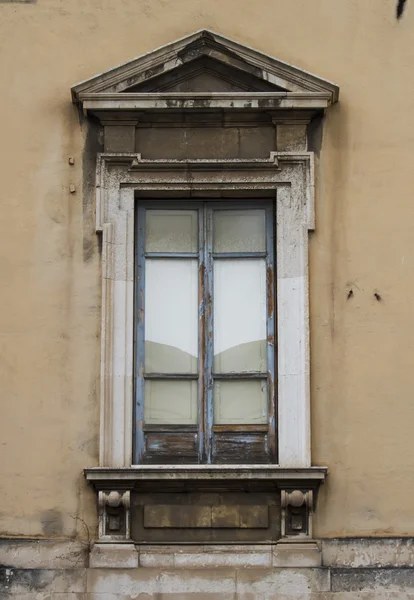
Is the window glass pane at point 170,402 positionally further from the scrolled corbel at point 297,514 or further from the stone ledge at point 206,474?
the scrolled corbel at point 297,514

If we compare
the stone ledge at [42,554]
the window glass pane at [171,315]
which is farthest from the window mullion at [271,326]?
the stone ledge at [42,554]

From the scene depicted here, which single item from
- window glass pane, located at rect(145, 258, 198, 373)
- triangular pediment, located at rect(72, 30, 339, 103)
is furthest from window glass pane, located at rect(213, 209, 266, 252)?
→ triangular pediment, located at rect(72, 30, 339, 103)

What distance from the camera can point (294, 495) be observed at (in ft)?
33.7

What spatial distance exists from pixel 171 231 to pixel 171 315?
27.1 inches

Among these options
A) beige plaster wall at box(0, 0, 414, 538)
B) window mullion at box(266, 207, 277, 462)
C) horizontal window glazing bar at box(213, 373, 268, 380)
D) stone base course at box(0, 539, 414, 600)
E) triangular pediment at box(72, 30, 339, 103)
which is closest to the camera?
stone base course at box(0, 539, 414, 600)

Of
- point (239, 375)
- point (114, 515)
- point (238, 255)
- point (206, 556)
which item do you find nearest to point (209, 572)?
point (206, 556)

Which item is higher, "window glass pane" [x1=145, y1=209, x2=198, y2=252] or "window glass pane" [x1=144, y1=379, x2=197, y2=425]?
"window glass pane" [x1=145, y1=209, x2=198, y2=252]

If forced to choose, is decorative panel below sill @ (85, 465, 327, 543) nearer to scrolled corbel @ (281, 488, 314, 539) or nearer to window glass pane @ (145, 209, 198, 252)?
scrolled corbel @ (281, 488, 314, 539)

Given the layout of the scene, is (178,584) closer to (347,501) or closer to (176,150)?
(347,501)

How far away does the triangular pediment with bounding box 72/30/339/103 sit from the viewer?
10875 millimetres

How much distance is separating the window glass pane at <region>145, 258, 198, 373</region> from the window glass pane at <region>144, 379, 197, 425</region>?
0.11m

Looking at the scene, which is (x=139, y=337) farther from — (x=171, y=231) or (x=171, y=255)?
(x=171, y=231)

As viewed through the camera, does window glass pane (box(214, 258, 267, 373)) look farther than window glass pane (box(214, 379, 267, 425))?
Yes

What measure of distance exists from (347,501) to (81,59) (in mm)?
4119
